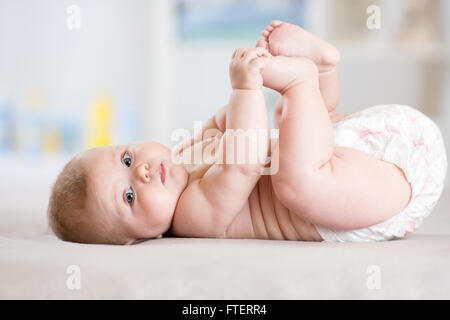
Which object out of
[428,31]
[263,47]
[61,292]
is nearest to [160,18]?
[428,31]

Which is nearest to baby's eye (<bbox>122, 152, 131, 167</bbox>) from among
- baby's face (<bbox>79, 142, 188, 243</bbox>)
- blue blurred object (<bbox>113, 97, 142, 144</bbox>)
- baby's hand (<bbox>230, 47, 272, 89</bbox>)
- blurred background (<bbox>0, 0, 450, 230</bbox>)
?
baby's face (<bbox>79, 142, 188, 243</bbox>)

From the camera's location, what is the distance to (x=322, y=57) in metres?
1.04

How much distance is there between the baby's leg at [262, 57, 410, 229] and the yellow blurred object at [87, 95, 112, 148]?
2661 millimetres

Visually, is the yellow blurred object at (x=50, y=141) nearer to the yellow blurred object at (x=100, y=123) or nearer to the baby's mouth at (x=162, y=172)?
the yellow blurred object at (x=100, y=123)

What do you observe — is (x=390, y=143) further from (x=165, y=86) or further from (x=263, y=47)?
(x=165, y=86)

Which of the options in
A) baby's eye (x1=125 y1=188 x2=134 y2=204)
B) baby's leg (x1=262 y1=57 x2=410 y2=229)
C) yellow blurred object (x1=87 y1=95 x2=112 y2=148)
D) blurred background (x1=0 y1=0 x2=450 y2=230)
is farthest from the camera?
yellow blurred object (x1=87 y1=95 x2=112 y2=148)

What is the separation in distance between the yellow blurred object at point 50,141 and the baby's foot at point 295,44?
276 cm

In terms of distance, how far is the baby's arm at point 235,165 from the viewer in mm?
915

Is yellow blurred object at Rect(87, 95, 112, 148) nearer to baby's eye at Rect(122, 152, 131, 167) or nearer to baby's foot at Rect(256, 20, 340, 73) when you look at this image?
baby's eye at Rect(122, 152, 131, 167)

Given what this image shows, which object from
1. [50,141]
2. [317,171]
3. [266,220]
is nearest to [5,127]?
[50,141]

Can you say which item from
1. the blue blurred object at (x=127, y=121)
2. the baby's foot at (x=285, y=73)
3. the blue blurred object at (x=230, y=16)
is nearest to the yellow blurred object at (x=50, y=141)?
the blue blurred object at (x=127, y=121)

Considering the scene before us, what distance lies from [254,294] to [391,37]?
2657mm

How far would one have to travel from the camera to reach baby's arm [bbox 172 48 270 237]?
915 millimetres
